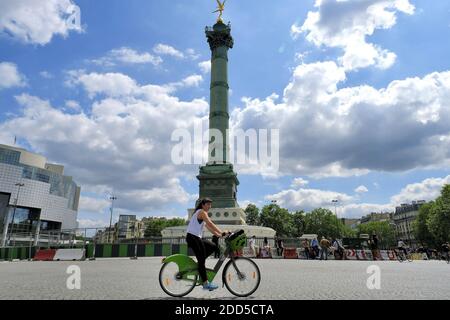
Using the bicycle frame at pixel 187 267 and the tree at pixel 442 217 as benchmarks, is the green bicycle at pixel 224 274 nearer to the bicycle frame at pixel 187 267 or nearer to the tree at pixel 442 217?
the bicycle frame at pixel 187 267

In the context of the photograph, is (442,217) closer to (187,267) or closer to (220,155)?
(220,155)

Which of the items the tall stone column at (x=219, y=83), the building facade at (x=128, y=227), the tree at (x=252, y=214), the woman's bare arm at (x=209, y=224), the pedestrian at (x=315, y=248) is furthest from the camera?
the building facade at (x=128, y=227)

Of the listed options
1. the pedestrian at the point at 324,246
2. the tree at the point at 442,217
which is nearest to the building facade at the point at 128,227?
the tree at the point at 442,217

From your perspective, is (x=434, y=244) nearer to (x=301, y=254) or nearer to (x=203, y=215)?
(x=301, y=254)

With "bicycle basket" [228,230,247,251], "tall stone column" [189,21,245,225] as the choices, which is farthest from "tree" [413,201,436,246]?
"bicycle basket" [228,230,247,251]

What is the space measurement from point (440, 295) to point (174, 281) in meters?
5.34

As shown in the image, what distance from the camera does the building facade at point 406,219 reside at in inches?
4953

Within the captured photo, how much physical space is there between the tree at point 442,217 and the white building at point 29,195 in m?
82.6

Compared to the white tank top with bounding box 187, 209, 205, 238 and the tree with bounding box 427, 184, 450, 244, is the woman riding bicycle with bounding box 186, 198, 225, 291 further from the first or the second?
the tree with bounding box 427, 184, 450, 244

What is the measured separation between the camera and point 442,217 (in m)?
61.7

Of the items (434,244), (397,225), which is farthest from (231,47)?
(397,225)

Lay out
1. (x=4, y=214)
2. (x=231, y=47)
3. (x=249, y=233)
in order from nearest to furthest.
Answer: (x=249, y=233), (x=231, y=47), (x=4, y=214)

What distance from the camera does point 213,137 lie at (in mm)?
64750
